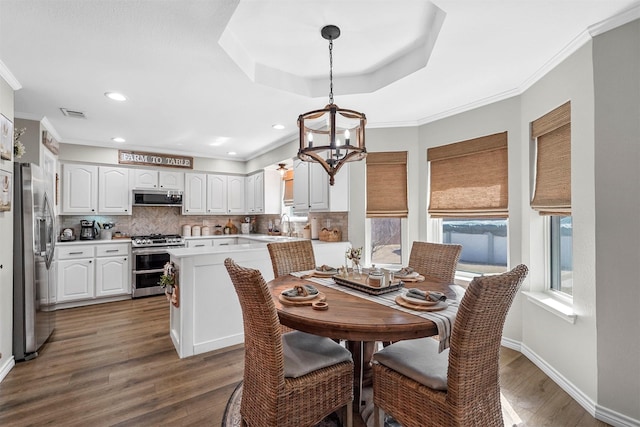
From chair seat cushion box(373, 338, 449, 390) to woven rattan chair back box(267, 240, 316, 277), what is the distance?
3.93ft

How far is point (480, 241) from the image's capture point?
132 inches

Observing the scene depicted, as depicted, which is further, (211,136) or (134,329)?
(211,136)

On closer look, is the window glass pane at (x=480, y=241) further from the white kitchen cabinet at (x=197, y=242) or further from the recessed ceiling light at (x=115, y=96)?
the white kitchen cabinet at (x=197, y=242)

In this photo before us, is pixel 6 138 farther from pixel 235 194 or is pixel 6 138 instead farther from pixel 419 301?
pixel 235 194

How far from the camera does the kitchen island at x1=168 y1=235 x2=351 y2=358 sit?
109 inches

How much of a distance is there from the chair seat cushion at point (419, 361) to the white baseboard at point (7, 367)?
2.87 m

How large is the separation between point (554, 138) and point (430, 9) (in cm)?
147

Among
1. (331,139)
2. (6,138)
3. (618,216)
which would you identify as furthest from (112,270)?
(618,216)

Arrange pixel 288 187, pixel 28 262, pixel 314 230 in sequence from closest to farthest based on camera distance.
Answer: pixel 28 262 < pixel 314 230 < pixel 288 187

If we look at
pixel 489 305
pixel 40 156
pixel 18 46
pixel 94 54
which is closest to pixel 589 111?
pixel 489 305

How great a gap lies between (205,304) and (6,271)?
1590 millimetres

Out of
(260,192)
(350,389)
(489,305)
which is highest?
(260,192)

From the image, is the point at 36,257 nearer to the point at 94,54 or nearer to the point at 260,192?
the point at 94,54

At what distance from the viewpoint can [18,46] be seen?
6.98 feet
